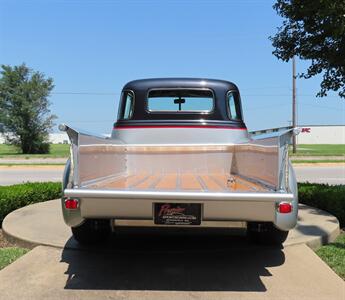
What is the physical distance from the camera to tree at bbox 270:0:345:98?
682 cm

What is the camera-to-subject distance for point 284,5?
25.0ft

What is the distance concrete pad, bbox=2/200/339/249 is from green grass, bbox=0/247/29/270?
160 millimetres

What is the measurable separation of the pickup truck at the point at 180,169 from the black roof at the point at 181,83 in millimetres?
14

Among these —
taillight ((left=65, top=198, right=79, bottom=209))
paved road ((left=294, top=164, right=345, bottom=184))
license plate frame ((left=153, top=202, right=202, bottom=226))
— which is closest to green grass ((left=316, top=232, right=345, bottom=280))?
license plate frame ((left=153, top=202, right=202, bottom=226))

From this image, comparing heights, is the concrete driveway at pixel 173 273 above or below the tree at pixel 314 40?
below

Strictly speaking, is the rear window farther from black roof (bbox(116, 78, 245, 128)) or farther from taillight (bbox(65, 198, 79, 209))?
taillight (bbox(65, 198, 79, 209))

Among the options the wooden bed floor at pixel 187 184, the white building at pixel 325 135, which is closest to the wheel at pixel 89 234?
the wooden bed floor at pixel 187 184

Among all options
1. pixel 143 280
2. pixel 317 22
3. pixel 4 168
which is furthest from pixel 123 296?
pixel 4 168

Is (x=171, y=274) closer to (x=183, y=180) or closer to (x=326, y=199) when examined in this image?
(x=183, y=180)

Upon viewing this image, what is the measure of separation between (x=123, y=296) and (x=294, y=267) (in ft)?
6.09

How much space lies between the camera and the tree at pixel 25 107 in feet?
118

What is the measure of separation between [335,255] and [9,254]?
3.67 m

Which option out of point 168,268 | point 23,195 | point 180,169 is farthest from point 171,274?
point 23,195

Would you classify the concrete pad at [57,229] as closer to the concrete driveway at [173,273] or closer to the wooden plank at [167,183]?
the concrete driveway at [173,273]
